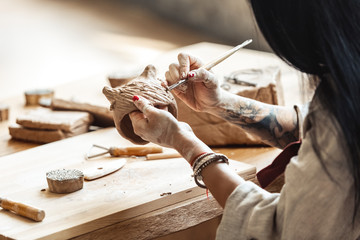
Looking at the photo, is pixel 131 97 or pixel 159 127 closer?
pixel 159 127

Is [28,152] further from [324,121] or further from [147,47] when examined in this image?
[147,47]

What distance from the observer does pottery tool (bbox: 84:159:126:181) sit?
2.21 m

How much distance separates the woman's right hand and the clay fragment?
50 cm

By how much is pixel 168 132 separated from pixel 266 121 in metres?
0.61

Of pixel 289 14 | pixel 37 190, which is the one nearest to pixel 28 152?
pixel 37 190

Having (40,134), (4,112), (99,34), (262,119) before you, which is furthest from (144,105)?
(99,34)

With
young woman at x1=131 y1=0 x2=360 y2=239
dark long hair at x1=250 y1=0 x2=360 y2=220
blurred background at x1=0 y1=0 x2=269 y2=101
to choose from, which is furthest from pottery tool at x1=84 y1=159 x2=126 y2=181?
blurred background at x1=0 y1=0 x2=269 y2=101

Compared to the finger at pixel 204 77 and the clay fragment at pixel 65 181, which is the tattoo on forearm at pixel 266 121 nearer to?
the finger at pixel 204 77

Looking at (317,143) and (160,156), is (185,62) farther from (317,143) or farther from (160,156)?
(317,143)

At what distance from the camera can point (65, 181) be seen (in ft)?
6.77

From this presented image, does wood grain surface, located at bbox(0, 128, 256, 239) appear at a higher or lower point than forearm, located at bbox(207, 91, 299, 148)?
lower

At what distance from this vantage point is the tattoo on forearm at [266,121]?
239 cm

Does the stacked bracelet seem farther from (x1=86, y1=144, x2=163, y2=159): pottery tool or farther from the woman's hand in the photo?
(x1=86, y1=144, x2=163, y2=159): pottery tool

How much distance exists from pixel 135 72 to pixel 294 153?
4.85 feet
